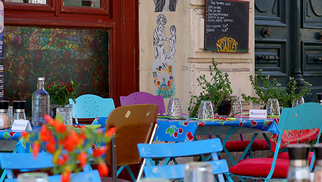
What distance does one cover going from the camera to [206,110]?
3.36 metres

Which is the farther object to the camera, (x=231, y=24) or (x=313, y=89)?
(x=313, y=89)

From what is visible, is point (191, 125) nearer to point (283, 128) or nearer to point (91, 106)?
point (283, 128)

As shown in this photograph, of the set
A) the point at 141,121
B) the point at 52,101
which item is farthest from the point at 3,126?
the point at 141,121

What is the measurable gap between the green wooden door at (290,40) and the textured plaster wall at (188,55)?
13.1 inches

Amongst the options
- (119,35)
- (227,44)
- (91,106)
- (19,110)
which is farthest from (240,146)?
(19,110)

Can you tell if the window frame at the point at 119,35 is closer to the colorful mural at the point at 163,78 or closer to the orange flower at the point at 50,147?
the colorful mural at the point at 163,78

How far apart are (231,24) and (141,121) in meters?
2.39

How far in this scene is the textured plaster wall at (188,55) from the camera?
15.5ft

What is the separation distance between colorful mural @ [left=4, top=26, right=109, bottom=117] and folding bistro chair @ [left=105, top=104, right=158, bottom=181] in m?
2.18

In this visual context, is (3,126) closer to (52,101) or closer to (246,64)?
(52,101)

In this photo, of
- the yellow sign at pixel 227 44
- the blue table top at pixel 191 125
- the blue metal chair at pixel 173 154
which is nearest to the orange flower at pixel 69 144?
the blue metal chair at pixel 173 154

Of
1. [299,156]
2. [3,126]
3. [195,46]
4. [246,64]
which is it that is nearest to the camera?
[299,156]

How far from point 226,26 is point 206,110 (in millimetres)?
1791

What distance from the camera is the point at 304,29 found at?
5.68 metres
